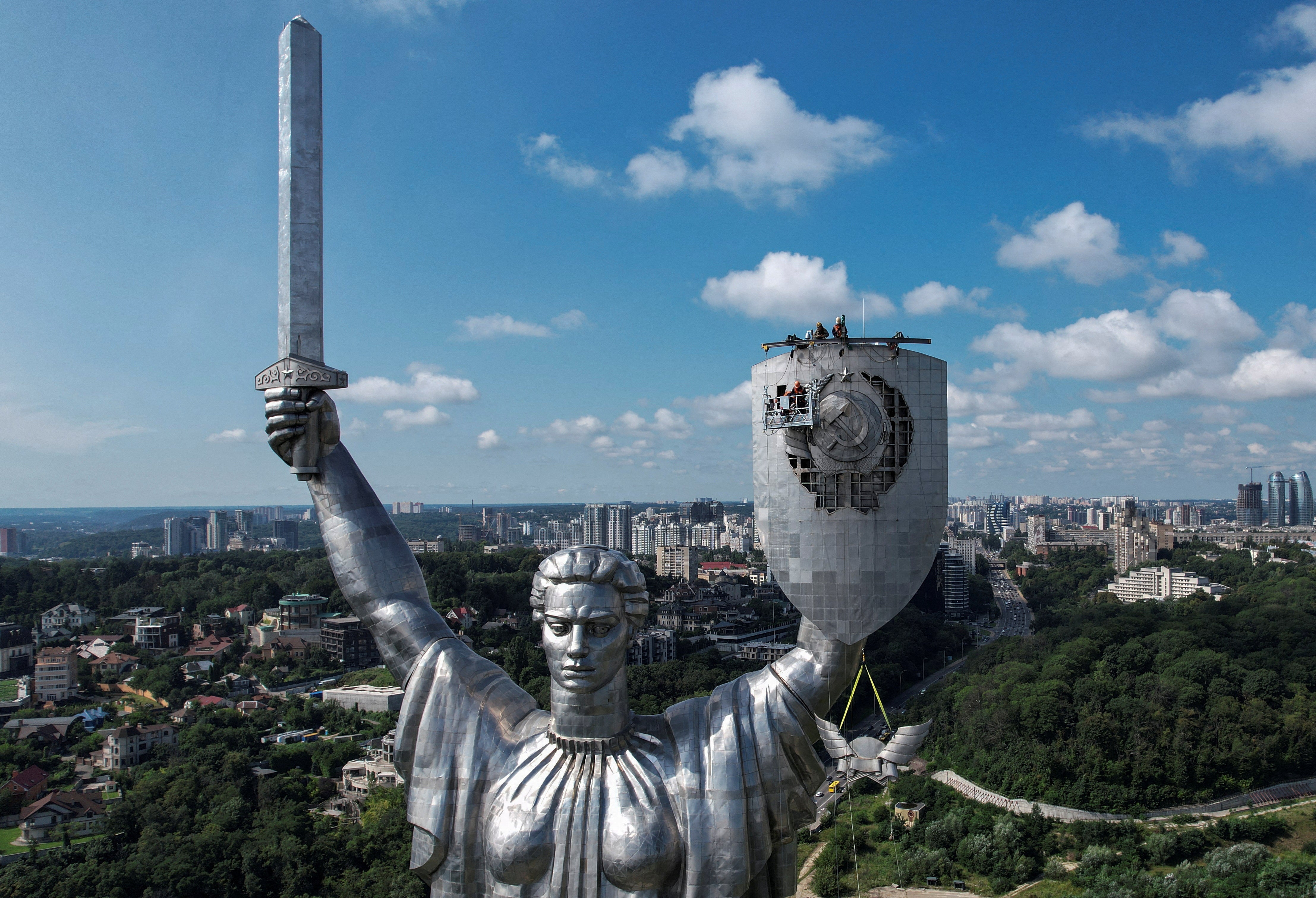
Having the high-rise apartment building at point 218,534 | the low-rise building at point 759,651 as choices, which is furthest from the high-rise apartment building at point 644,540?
the low-rise building at point 759,651

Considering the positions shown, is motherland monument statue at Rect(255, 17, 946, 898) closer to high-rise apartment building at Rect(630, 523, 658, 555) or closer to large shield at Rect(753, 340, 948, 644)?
large shield at Rect(753, 340, 948, 644)

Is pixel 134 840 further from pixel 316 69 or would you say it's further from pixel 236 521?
pixel 236 521

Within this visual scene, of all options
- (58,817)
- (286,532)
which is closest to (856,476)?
(58,817)

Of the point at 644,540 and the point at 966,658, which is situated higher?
the point at 644,540

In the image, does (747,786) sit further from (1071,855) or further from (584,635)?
(1071,855)

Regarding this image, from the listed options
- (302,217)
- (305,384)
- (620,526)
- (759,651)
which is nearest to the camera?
(305,384)

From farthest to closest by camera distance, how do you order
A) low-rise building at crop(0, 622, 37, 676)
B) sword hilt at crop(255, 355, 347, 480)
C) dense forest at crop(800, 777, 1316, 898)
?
low-rise building at crop(0, 622, 37, 676) < dense forest at crop(800, 777, 1316, 898) < sword hilt at crop(255, 355, 347, 480)

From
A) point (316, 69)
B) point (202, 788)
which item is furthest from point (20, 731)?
point (316, 69)

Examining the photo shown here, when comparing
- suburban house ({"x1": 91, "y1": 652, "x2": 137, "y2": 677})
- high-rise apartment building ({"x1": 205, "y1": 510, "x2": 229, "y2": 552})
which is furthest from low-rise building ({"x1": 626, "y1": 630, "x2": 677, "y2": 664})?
high-rise apartment building ({"x1": 205, "y1": 510, "x2": 229, "y2": 552})
